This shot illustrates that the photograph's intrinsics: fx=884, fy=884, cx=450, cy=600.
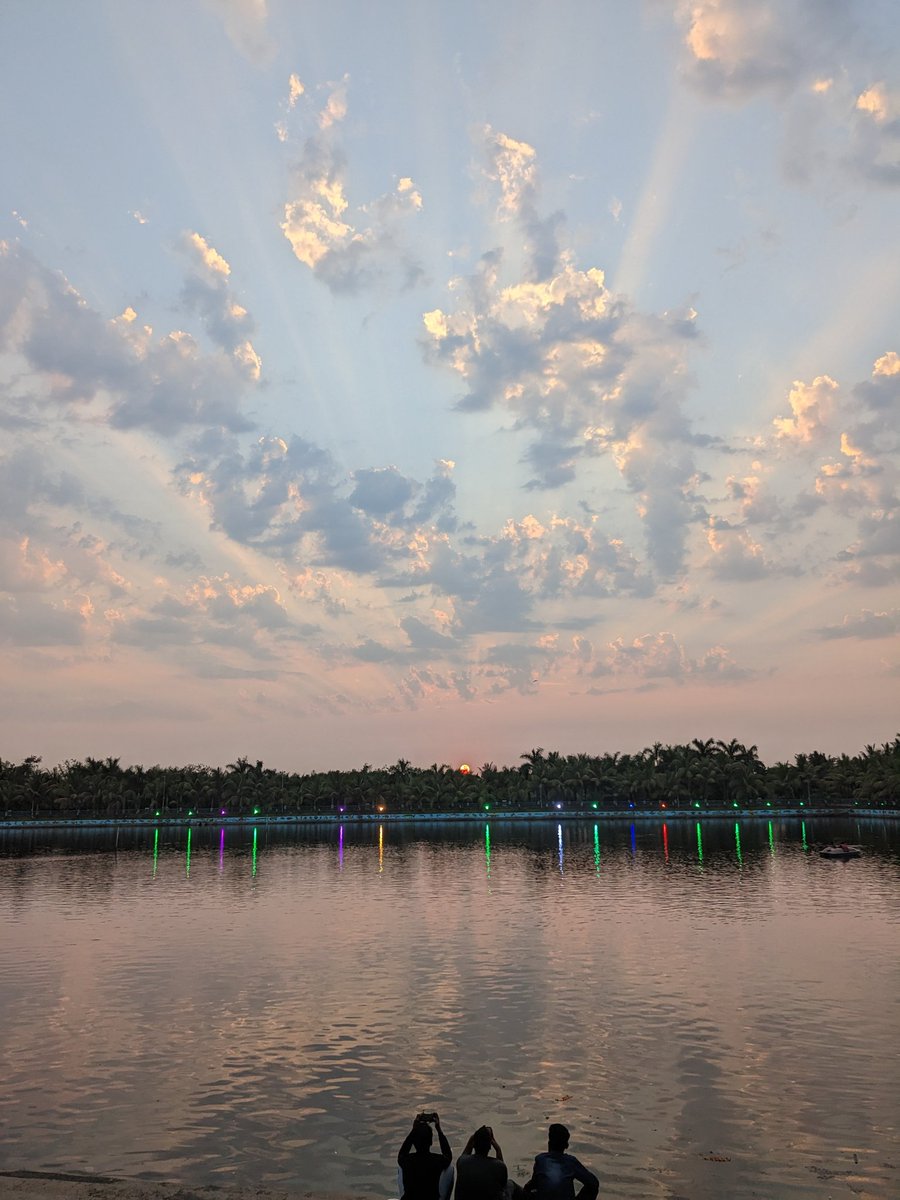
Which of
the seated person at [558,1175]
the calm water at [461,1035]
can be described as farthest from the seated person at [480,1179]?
the calm water at [461,1035]

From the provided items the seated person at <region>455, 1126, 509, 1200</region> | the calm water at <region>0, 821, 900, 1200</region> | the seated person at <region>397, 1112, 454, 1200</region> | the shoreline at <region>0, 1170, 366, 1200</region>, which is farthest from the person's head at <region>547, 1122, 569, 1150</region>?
the shoreline at <region>0, 1170, 366, 1200</region>

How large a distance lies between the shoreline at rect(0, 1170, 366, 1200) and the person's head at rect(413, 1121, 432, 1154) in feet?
14.4

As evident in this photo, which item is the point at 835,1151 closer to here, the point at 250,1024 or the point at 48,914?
the point at 250,1024

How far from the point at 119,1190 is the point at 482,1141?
8187mm

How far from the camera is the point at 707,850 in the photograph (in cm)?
12556

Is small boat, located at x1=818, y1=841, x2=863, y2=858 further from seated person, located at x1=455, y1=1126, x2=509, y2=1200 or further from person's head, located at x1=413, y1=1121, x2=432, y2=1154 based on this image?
person's head, located at x1=413, y1=1121, x2=432, y2=1154

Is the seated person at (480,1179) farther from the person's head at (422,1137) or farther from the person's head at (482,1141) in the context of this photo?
the person's head at (422,1137)

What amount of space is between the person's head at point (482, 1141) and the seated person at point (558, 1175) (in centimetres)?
97

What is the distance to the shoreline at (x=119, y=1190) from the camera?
17344 mm

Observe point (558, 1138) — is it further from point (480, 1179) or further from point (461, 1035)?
point (461, 1035)

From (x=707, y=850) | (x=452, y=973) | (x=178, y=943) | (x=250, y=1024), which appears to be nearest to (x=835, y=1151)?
(x=250, y=1024)

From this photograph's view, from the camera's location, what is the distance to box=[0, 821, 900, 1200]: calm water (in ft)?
68.2

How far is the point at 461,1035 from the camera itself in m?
31.4

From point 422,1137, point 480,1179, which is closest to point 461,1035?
point 422,1137
